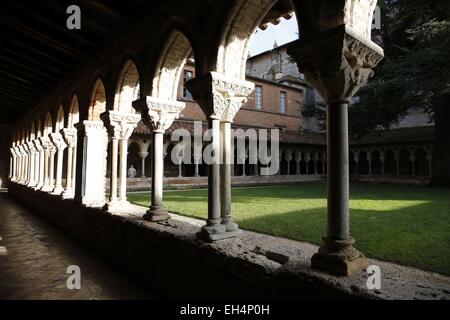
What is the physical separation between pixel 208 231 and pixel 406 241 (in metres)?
2.77

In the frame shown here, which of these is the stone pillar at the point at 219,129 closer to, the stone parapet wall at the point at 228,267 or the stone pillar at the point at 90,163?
the stone parapet wall at the point at 228,267

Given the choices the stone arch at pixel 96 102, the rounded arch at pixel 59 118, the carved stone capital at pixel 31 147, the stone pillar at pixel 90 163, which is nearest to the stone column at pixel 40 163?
the carved stone capital at pixel 31 147

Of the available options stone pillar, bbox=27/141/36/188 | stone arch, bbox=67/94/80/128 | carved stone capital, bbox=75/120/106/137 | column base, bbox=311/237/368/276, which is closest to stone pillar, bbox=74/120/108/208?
carved stone capital, bbox=75/120/106/137

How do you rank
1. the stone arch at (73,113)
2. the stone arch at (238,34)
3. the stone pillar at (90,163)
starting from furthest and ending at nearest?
1. the stone arch at (73,113)
2. the stone pillar at (90,163)
3. the stone arch at (238,34)

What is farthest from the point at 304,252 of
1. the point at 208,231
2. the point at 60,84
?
the point at 60,84

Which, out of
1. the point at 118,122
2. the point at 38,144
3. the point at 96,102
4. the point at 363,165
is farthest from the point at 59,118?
the point at 363,165

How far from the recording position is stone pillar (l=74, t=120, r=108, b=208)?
632 cm

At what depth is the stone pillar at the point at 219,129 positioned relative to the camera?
3.21 meters

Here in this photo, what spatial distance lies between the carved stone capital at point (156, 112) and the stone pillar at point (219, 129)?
1.12 metres

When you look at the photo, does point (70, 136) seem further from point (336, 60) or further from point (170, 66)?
point (336, 60)

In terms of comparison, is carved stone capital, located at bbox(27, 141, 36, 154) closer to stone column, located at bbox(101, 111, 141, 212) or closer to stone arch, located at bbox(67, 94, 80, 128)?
stone arch, located at bbox(67, 94, 80, 128)

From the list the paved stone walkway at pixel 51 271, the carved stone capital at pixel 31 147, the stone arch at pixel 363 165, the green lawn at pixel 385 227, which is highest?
the carved stone capital at pixel 31 147

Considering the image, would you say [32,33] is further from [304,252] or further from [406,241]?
[406,241]

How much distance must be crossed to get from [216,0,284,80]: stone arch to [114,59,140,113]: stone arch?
259 cm
